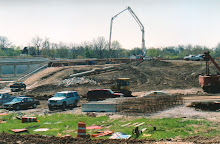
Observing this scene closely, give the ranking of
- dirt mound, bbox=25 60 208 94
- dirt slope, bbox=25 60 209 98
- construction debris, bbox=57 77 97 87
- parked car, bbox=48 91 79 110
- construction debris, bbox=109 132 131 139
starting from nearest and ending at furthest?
construction debris, bbox=109 132 131 139 < parked car, bbox=48 91 79 110 < dirt slope, bbox=25 60 209 98 < dirt mound, bbox=25 60 208 94 < construction debris, bbox=57 77 97 87

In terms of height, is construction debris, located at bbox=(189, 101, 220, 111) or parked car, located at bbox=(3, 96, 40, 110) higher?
construction debris, located at bbox=(189, 101, 220, 111)

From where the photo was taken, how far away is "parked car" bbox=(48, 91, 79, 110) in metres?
29.6

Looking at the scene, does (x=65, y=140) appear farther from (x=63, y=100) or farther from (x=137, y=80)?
(x=137, y=80)

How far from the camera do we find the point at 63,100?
29.8 metres

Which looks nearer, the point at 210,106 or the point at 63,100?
the point at 210,106

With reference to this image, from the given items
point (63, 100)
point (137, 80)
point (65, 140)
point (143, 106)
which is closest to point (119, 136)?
point (65, 140)

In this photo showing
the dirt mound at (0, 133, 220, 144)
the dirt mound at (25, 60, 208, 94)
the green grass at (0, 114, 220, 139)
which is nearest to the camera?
the dirt mound at (0, 133, 220, 144)

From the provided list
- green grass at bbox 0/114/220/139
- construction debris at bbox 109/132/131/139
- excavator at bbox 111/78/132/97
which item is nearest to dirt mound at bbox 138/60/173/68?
excavator at bbox 111/78/132/97


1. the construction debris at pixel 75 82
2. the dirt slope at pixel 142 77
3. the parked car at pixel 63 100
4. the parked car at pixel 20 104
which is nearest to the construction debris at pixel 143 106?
the parked car at pixel 63 100

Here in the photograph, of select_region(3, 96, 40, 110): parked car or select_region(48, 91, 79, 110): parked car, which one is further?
select_region(3, 96, 40, 110): parked car

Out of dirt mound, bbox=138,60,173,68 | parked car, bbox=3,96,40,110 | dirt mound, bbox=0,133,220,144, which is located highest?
dirt mound, bbox=138,60,173,68

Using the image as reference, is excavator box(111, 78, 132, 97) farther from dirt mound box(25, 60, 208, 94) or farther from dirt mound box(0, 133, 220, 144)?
dirt mound box(0, 133, 220, 144)

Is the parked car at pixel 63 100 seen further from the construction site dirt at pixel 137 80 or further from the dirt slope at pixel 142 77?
the dirt slope at pixel 142 77

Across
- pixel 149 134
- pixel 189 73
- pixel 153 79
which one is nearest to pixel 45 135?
pixel 149 134
